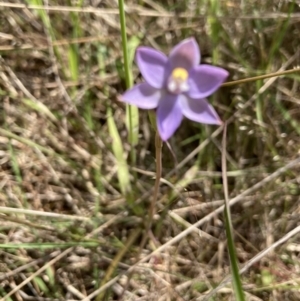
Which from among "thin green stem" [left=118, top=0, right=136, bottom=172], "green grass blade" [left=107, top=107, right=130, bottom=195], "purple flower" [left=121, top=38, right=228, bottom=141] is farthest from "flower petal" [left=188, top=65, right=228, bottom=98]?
"green grass blade" [left=107, top=107, right=130, bottom=195]

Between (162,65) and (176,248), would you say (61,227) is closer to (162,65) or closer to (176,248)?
(176,248)

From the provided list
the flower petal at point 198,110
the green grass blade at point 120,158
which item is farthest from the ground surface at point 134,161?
the flower petal at point 198,110

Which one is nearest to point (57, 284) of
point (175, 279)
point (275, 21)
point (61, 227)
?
point (61, 227)

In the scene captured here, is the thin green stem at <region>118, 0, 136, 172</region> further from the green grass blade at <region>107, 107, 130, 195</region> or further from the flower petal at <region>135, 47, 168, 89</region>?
the flower petal at <region>135, 47, 168, 89</region>

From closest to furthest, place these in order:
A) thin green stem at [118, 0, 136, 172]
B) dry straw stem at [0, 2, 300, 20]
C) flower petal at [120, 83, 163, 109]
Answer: flower petal at [120, 83, 163, 109]
thin green stem at [118, 0, 136, 172]
dry straw stem at [0, 2, 300, 20]

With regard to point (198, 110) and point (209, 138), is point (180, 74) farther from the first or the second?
point (209, 138)
